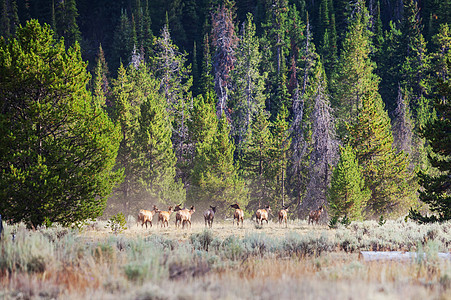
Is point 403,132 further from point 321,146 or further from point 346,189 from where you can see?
point 346,189

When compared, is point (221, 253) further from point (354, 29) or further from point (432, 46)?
point (432, 46)

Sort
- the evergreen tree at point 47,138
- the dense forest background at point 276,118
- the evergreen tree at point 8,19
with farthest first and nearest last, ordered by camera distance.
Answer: the evergreen tree at point 8,19, the dense forest background at point 276,118, the evergreen tree at point 47,138

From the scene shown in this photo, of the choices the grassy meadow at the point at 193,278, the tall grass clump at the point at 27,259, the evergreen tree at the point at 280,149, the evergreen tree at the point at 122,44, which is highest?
the evergreen tree at the point at 122,44

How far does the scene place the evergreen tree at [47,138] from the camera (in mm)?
14000

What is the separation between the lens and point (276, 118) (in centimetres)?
4206

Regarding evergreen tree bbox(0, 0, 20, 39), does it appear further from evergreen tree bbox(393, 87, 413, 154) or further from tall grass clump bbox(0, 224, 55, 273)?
tall grass clump bbox(0, 224, 55, 273)

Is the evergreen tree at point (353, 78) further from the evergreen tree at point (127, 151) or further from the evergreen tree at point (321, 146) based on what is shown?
the evergreen tree at point (127, 151)

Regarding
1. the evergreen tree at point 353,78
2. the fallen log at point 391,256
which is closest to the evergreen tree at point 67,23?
the evergreen tree at point 353,78

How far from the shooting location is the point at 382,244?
541 inches

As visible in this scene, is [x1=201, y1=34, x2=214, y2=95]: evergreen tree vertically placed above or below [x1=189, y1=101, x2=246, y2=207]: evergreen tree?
above

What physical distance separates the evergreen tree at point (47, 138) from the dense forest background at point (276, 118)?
0.76m

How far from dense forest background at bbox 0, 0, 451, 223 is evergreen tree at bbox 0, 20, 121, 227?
29.8 inches

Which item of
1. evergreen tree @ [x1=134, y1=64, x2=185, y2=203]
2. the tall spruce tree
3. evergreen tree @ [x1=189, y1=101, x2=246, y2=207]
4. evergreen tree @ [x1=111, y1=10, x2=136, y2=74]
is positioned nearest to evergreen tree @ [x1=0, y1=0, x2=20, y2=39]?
evergreen tree @ [x1=111, y1=10, x2=136, y2=74]

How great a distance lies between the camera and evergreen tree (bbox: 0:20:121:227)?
551 inches
